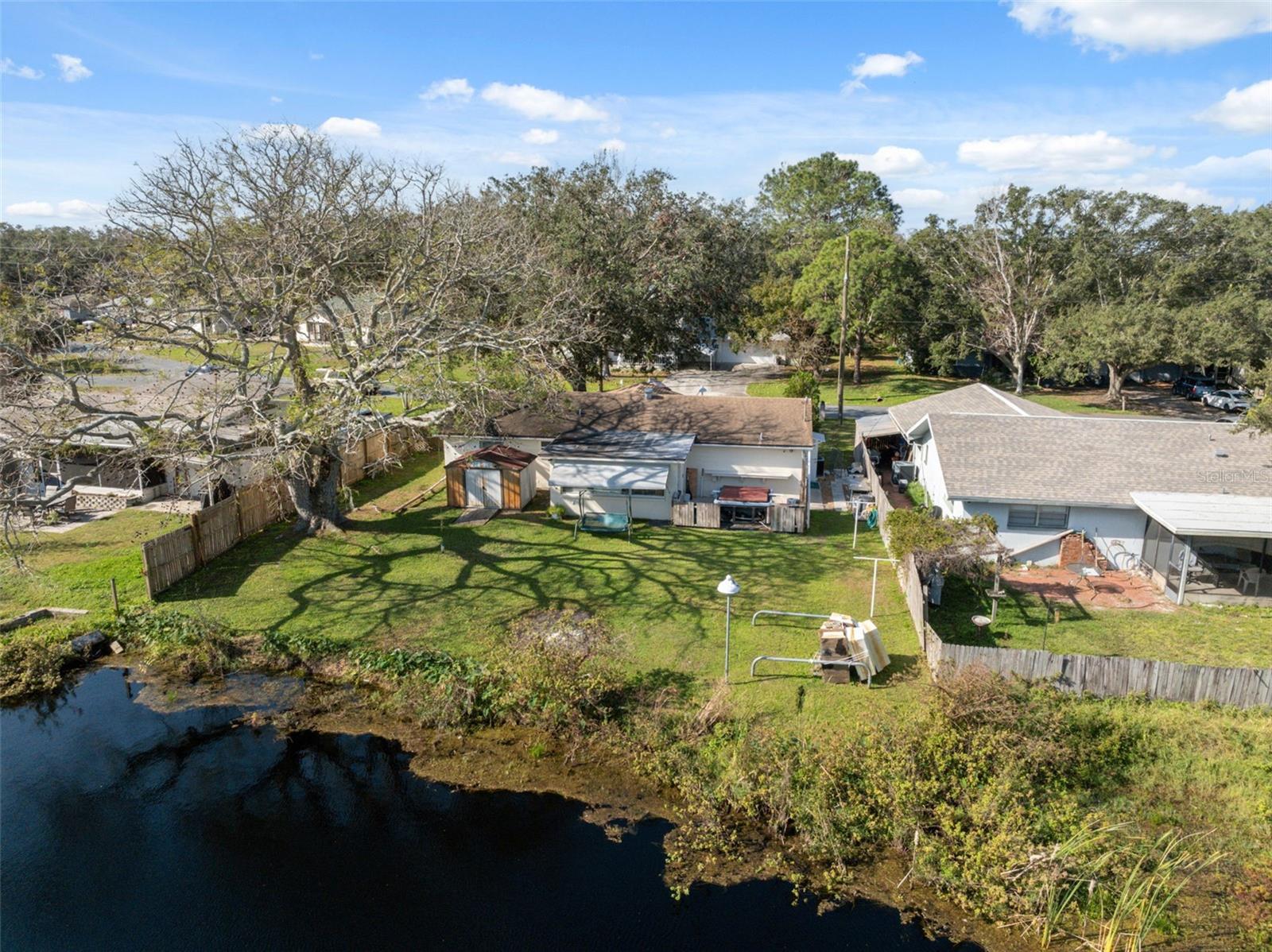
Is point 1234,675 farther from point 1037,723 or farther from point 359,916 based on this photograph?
point 359,916

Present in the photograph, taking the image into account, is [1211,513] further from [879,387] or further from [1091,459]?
[879,387]

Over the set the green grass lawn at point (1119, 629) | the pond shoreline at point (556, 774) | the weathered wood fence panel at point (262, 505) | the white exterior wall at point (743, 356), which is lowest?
the pond shoreline at point (556, 774)

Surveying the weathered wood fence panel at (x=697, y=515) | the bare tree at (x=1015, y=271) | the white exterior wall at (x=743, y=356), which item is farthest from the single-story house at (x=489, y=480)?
the white exterior wall at (x=743, y=356)

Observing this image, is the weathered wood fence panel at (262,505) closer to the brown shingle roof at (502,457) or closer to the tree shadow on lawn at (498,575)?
the tree shadow on lawn at (498,575)

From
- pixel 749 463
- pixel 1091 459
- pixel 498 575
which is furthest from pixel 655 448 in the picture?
pixel 1091 459

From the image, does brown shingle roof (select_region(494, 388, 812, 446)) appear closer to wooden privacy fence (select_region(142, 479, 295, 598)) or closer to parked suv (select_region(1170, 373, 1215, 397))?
wooden privacy fence (select_region(142, 479, 295, 598))
